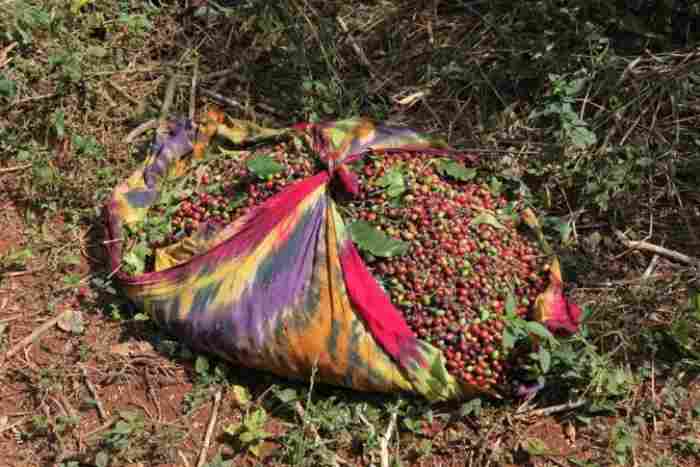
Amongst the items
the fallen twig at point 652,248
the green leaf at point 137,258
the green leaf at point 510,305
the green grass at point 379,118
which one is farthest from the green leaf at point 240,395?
the fallen twig at point 652,248

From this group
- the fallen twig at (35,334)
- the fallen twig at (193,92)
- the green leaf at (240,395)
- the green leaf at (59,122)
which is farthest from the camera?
the fallen twig at (193,92)

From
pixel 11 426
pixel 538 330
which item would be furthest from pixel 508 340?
pixel 11 426

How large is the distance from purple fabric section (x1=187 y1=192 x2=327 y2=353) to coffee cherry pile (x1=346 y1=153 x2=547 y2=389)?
23 cm

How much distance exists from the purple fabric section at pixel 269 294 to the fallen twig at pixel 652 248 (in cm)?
138

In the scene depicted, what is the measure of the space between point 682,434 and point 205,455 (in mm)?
1804

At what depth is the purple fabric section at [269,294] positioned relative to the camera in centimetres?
272

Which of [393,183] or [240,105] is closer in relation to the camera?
[393,183]

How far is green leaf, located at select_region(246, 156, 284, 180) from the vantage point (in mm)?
2928

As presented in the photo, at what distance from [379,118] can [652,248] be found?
4.58 ft

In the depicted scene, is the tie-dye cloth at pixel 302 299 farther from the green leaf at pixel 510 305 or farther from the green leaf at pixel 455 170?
the green leaf at pixel 455 170

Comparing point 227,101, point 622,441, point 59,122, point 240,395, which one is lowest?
point 622,441

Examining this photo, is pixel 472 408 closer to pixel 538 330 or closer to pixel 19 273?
pixel 538 330

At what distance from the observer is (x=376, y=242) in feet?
9.17

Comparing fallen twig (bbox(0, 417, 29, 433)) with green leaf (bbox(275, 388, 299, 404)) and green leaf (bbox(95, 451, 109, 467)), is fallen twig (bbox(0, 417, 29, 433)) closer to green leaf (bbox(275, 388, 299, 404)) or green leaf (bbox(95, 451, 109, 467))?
green leaf (bbox(95, 451, 109, 467))
